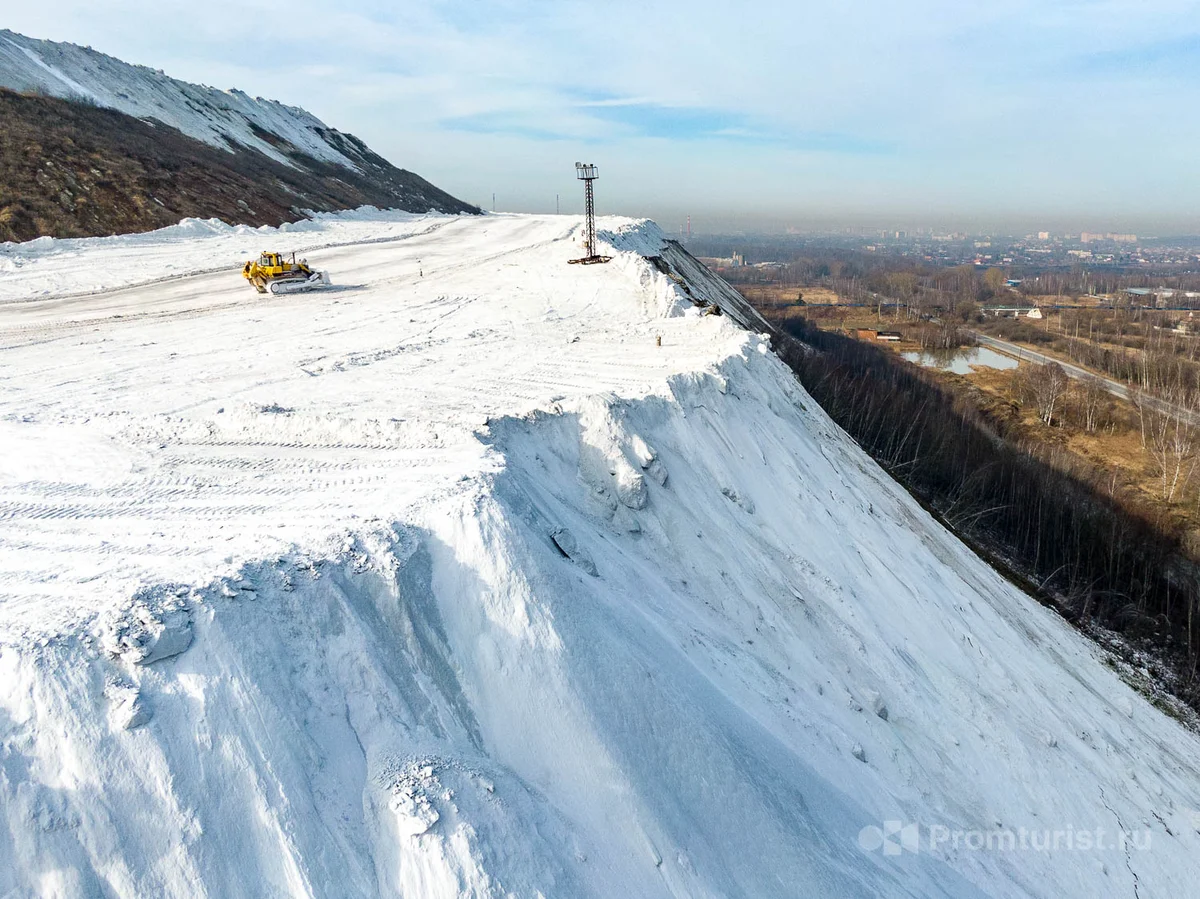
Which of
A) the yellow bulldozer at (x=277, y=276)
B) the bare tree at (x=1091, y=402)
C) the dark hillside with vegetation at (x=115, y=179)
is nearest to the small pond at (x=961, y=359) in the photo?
the bare tree at (x=1091, y=402)

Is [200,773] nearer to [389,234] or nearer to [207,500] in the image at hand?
[207,500]

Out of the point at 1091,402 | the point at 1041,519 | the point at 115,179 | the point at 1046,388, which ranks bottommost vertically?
the point at 1041,519

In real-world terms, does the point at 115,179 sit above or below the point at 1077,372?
above

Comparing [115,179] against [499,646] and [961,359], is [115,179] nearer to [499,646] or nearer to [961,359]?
[499,646]

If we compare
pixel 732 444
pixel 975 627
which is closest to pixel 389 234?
pixel 732 444

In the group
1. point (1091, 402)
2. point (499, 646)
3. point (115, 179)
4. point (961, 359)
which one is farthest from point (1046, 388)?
point (115, 179)

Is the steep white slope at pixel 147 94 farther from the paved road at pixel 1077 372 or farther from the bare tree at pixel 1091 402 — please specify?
the paved road at pixel 1077 372

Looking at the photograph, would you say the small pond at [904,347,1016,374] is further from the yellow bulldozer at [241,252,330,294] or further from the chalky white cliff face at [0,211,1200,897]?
the yellow bulldozer at [241,252,330,294]
